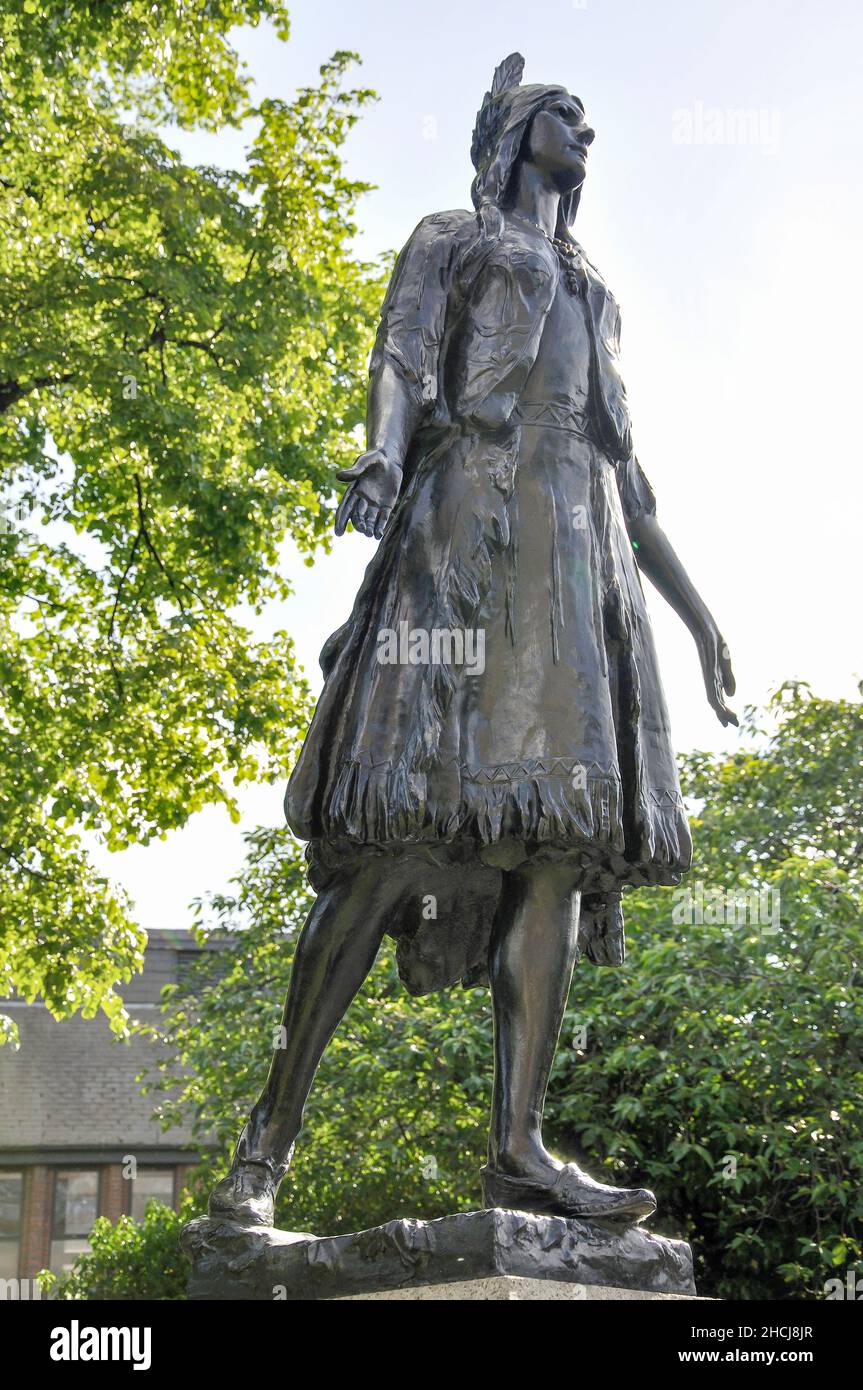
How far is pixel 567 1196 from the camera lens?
127 inches

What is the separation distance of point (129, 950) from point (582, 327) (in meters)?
10.0

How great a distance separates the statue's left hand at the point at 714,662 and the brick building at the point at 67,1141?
2452cm

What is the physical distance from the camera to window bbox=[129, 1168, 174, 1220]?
2845 centimetres

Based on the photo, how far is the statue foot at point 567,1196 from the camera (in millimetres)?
3166

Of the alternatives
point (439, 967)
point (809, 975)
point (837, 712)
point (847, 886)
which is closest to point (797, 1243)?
point (809, 975)

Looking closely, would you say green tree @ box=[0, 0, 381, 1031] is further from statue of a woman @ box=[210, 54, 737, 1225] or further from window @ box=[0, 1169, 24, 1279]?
window @ box=[0, 1169, 24, 1279]

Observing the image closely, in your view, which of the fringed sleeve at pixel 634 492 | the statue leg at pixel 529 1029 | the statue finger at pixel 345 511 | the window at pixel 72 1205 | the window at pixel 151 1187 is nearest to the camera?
the statue leg at pixel 529 1029

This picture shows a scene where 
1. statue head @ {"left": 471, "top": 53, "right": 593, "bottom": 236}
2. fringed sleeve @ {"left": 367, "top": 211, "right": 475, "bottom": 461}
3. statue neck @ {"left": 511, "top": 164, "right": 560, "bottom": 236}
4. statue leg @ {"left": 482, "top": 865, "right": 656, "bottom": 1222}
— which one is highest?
statue head @ {"left": 471, "top": 53, "right": 593, "bottom": 236}

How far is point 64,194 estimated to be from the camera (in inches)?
479

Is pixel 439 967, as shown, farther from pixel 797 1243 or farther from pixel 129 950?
pixel 129 950

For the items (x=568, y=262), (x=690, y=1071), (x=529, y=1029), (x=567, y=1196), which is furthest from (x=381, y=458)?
(x=690, y=1071)

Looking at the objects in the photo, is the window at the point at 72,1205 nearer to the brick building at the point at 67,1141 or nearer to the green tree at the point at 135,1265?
the brick building at the point at 67,1141

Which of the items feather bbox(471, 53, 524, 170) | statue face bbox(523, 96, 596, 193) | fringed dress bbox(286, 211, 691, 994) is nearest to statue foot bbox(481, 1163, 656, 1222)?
fringed dress bbox(286, 211, 691, 994)

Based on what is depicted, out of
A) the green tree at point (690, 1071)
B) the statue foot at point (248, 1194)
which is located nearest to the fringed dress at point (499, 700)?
the statue foot at point (248, 1194)
